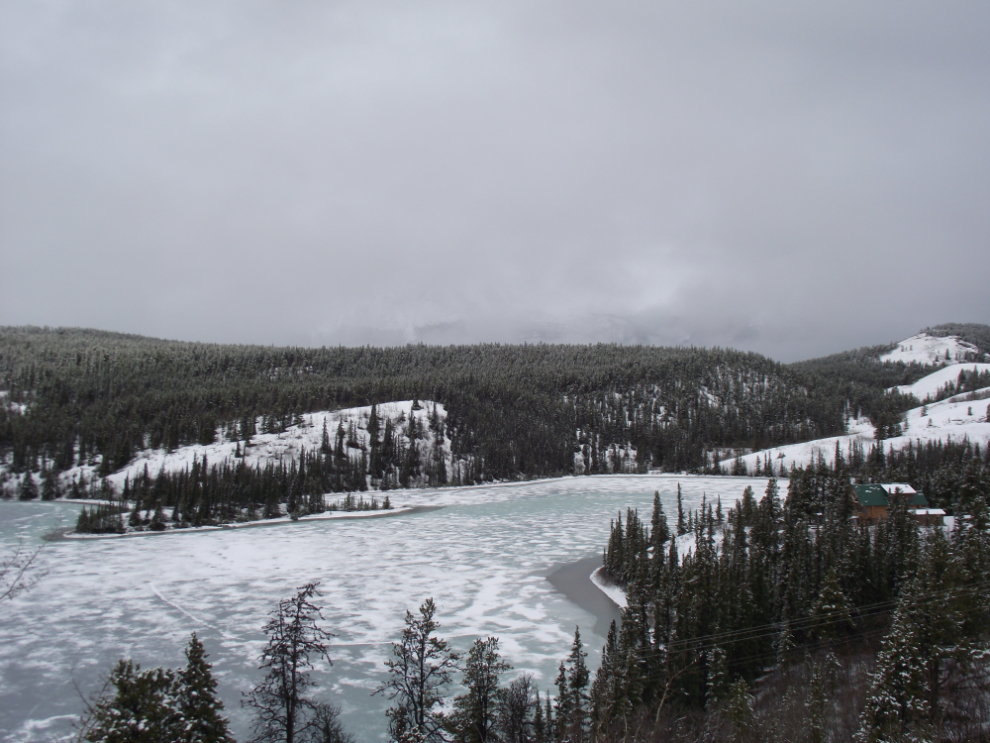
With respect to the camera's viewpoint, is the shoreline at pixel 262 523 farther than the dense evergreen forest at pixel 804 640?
Yes

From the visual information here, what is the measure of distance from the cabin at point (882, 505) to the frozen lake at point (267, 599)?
3166cm

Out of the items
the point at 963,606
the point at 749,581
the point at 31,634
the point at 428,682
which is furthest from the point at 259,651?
the point at 963,606

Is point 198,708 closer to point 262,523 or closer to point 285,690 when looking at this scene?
point 285,690

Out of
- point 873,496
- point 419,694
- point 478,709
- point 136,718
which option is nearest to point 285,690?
point 419,694

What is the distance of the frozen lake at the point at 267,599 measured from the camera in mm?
34969

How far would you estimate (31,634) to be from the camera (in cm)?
4303

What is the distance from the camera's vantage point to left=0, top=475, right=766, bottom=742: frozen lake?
35.0 meters

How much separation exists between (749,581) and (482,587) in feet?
76.2

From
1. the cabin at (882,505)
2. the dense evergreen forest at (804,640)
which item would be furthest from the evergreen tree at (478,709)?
the cabin at (882,505)

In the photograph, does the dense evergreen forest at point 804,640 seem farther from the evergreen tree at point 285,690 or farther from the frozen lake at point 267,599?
the evergreen tree at point 285,690

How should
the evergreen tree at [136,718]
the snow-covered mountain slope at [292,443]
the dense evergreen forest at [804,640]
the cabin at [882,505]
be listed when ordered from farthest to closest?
the snow-covered mountain slope at [292,443] < the cabin at [882,505] < the dense evergreen forest at [804,640] < the evergreen tree at [136,718]

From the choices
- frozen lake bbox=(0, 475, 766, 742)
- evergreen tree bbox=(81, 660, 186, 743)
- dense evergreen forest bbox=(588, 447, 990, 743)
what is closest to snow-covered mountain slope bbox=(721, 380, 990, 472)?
frozen lake bbox=(0, 475, 766, 742)

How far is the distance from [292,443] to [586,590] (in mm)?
113294

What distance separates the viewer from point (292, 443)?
152 meters
